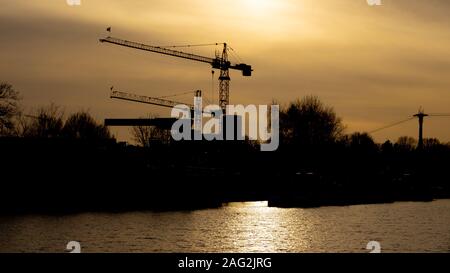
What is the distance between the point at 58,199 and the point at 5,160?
24.8ft

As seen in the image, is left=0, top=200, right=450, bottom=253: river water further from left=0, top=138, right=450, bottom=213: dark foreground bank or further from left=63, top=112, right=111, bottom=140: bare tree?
left=63, top=112, right=111, bottom=140: bare tree

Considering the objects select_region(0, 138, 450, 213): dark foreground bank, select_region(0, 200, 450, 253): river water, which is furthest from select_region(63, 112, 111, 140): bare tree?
select_region(0, 200, 450, 253): river water

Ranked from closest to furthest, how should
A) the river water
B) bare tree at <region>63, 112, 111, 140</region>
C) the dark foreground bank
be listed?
the river water
the dark foreground bank
bare tree at <region>63, 112, 111, 140</region>

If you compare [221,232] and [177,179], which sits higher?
[177,179]

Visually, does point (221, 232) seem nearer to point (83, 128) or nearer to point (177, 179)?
point (177, 179)

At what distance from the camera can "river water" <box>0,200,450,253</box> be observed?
42281mm

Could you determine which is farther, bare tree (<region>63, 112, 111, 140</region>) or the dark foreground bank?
bare tree (<region>63, 112, 111, 140</region>)

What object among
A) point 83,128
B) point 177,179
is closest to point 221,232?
point 177,179

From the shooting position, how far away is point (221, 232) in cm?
5056

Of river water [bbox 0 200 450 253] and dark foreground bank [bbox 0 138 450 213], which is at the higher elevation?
dark foreground bank [bbox 0 138 450 213]

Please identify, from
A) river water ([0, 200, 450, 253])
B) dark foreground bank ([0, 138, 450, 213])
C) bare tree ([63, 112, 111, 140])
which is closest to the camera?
river water ([0, 200, 450, 253])

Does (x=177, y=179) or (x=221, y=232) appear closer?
(x=221, y=232)

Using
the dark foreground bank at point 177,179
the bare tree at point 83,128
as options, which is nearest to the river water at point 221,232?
the dark foreground bank at point 177,179
